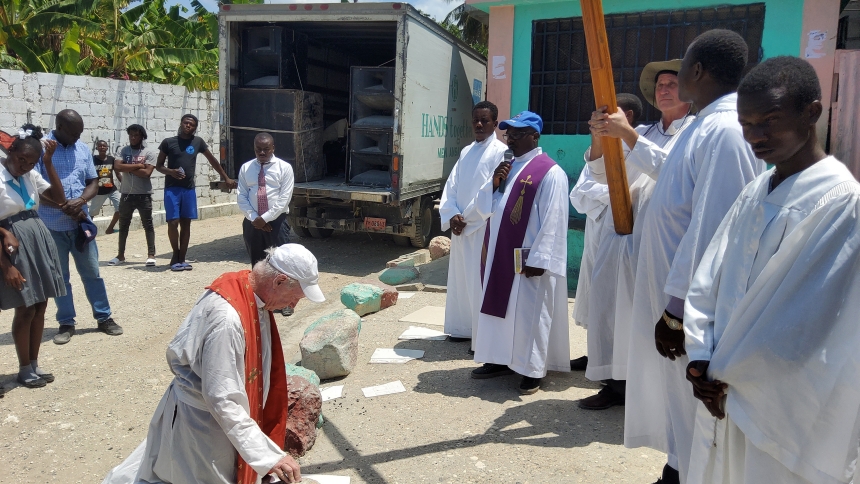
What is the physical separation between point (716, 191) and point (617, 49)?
5566 mm

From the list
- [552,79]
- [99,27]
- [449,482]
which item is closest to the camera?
[449,482]

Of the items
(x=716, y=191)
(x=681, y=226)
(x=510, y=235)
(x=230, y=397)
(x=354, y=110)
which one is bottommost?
(x=230, y=397)

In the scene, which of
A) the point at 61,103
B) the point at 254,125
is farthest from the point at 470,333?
the point at 61,103

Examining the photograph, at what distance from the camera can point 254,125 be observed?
370 inches

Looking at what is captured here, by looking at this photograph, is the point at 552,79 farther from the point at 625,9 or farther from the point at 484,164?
the point at 484,164

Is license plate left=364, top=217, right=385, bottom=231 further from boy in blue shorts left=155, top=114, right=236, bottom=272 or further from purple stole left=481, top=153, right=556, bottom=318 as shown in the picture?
purple stole left=481, top=153, right=556, bottom=318

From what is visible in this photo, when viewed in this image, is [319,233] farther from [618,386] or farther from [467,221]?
[618,386]

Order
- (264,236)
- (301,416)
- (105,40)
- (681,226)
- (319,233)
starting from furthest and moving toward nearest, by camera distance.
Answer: (105,40) < (319,233) < (264,236) < (301,416) < (681,226)

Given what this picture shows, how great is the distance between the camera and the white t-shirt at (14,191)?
444 cm

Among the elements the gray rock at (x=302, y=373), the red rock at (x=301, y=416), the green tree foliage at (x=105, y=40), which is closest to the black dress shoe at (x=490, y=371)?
the gray rock at (x=302, y=373)

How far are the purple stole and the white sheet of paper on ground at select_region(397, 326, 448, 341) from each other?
54.0 inches

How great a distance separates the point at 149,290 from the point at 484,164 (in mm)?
4114

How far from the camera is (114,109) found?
11.4m

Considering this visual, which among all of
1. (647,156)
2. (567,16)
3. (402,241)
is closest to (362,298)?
(402,241)
